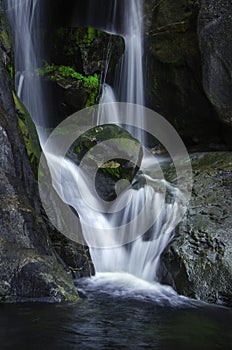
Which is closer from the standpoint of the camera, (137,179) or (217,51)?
(137,179)

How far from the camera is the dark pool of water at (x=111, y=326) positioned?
3752mm

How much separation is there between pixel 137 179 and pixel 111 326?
14.4 ft

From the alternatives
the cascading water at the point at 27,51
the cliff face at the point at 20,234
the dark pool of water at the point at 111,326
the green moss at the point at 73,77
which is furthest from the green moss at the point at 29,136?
the green moss at the point at 73,77

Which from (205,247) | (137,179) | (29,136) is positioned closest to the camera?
(205,247)

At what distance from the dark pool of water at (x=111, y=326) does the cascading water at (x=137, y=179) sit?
3.13ft

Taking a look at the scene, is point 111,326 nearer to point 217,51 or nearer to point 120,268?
point 120,268

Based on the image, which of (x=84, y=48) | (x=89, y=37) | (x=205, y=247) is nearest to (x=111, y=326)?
(x=205, y=247)

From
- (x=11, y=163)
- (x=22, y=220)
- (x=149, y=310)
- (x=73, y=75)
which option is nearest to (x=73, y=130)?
(x=73, y=75)

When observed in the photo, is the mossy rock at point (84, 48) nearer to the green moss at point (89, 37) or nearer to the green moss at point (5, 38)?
the green moss at point (89, 37)

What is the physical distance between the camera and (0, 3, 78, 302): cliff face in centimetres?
470

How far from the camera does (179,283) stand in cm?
586

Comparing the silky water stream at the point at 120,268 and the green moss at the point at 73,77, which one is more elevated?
the green moss at the point at 73,77

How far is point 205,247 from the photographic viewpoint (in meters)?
6.14

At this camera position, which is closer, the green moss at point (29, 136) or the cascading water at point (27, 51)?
the green moss at point (29, 136)
